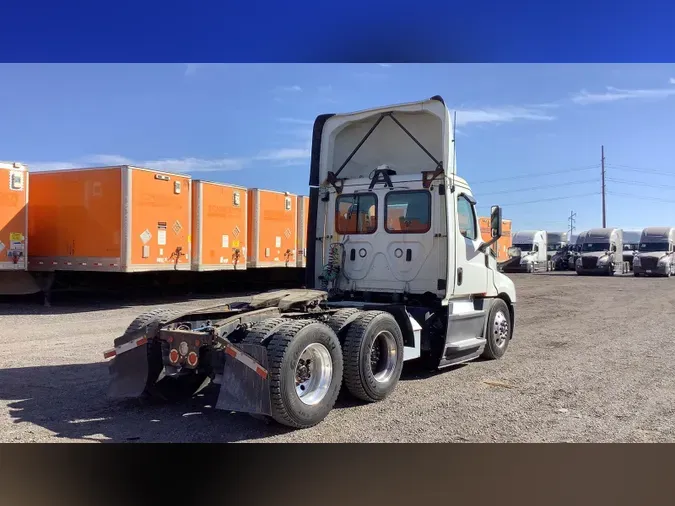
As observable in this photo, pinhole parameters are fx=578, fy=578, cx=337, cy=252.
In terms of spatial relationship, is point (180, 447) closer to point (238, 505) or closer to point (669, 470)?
point (238, 505)

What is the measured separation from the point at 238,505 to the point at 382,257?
4.39 meters

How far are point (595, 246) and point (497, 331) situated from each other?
102 feet

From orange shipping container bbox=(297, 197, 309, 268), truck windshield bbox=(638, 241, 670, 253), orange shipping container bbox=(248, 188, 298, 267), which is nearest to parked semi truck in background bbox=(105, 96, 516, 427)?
orange shipping container bbox=(248, 188, 298, 267)

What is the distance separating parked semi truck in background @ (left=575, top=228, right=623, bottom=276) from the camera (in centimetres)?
3534

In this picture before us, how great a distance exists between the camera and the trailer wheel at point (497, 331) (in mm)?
8617

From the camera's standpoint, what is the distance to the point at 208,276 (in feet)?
61.1

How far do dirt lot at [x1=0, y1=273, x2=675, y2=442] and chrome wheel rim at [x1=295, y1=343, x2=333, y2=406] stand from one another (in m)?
0.30

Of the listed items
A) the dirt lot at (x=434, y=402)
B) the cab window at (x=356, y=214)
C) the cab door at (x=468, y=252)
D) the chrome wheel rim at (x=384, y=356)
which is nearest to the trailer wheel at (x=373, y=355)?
the chrome wheel rim at (x=384, y=356)

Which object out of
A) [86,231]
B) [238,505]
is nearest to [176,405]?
[238,505]

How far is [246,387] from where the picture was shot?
5.14m

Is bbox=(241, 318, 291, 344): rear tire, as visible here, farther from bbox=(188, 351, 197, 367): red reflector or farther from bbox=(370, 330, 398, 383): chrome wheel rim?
bbox=(370, 330, 398, 383): chrome wheel rim

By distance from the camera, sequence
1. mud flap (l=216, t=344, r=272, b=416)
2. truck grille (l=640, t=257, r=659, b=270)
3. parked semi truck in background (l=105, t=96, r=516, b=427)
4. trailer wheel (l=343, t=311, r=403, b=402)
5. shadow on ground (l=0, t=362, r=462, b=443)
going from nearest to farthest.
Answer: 1. mud flap (l=216, t=344, r=272, b=416)
2. shadow on ground (l=0, t=362, r=462, b=443)
3. parked semi truck in background (l=105, t=96, r=516, b=427)
4. trailer wheel (l=343, t=311, r=403, b=402)
5. truck grille (l=640, t=257, r=659, b=270)

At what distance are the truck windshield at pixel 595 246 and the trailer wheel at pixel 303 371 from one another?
114 feet

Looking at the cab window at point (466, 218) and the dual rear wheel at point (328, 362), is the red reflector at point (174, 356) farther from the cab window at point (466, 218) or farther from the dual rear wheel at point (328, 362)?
the cab window at point (466, 218)
